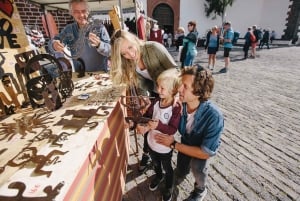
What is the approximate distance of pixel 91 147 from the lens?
47.4 inches

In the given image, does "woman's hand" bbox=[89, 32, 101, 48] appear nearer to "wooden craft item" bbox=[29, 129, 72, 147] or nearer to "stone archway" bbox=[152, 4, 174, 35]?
"wooden craft item" bbox=[29, 129, 72, 147]

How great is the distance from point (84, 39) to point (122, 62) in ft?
2.87

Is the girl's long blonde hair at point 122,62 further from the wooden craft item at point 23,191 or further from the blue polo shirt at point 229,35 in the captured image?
the blue polo shirt at point 229,35

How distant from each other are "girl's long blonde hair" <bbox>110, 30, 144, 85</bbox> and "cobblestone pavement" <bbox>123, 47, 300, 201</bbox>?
1294 mm

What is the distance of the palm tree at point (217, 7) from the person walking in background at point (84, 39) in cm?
1958

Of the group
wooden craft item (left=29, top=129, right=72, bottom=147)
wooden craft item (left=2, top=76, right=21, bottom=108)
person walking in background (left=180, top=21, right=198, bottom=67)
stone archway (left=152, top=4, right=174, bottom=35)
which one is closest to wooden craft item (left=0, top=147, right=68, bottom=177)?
wooden craft item (left=29, top=129, right=72, bottom=147)

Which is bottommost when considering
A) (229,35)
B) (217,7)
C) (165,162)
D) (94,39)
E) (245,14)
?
(165,162)

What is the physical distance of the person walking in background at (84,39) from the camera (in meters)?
2.41

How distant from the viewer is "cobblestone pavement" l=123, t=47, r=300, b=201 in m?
2.37

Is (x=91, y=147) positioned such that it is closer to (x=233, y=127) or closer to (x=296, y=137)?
(x=233, y=127)

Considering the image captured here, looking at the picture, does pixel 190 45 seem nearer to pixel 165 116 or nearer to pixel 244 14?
pixel 165 116

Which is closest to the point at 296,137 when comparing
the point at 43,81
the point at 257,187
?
the point at 257,187

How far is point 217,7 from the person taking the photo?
19391mm

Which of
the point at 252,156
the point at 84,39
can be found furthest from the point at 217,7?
the point at 84,39
